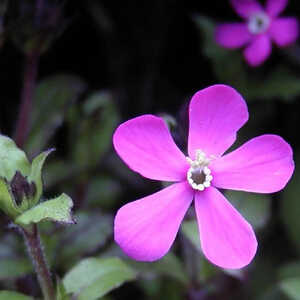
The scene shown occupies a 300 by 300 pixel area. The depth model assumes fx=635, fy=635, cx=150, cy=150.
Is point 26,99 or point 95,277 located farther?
point 26,99

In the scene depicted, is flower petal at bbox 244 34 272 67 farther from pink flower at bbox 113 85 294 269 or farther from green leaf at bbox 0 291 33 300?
green leaf at bbox 0 291 33 300

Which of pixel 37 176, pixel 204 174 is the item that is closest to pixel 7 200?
pixel 37 176

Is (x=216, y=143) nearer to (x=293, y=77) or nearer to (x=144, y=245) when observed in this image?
(x=144, y=245)

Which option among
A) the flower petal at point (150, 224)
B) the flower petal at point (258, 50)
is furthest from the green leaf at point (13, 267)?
the flower petal at point (258, 50)

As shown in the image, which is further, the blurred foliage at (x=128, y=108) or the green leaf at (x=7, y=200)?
the blurred foliage at (x=128, y=108)

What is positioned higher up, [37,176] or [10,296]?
[37,176]

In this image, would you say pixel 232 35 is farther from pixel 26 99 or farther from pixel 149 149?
pixel 149 149

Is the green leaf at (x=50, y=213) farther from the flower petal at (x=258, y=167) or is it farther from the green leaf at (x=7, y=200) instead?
the flower petal at (x=258, y=167)

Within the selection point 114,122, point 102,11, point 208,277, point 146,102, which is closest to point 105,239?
point 208,277
